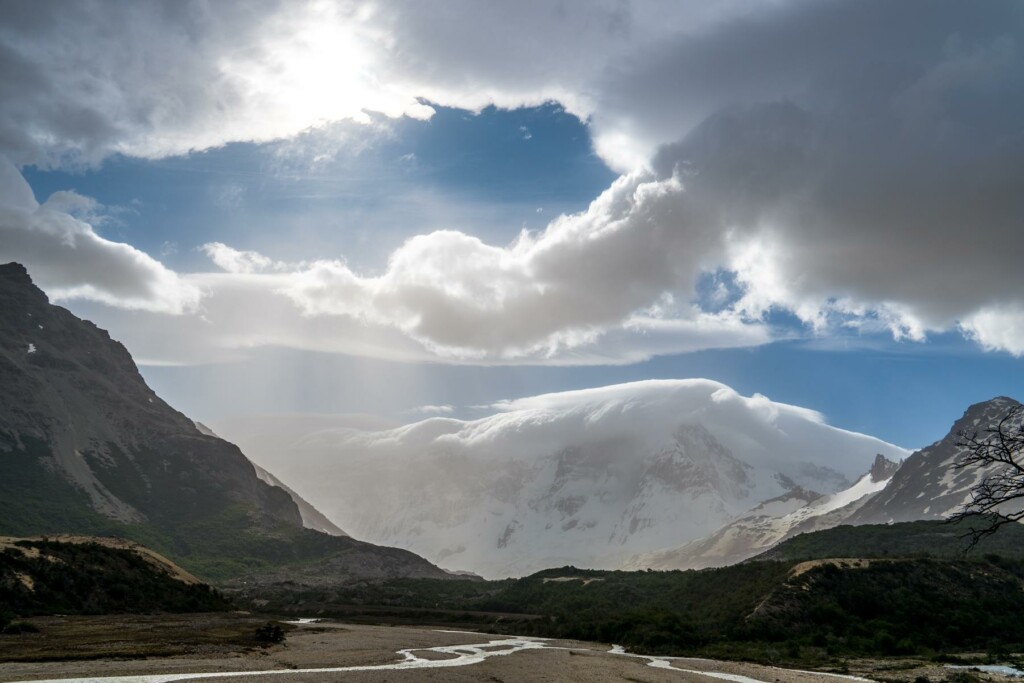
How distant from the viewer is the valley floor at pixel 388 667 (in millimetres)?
→ 34938

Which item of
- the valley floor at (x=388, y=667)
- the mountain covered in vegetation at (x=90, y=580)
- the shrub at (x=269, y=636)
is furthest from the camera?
the mountain covered in vegetation at (x=90, y=580)

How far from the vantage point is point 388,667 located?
43562mm

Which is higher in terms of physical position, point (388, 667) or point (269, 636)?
point (388, 667)

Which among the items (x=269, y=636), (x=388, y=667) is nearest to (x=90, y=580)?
(x=269, y=636)

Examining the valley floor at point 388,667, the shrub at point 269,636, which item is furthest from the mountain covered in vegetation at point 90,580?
the valley floor at point 388,667

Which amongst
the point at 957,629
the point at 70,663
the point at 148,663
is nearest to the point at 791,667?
the point at 957,629

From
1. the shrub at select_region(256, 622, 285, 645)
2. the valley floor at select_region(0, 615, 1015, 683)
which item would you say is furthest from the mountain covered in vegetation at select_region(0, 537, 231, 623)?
the valley floor at select_region(0, 615, 1015, 683)

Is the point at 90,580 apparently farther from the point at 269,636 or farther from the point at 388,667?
the point at 388,667

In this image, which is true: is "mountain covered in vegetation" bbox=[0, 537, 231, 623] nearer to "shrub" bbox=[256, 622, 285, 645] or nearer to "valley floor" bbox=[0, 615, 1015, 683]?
"shrub" bbox=[256, 622, 285, 645]

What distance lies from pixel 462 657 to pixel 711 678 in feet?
61.8

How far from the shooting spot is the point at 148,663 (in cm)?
3900

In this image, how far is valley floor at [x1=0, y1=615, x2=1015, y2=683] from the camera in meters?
34.9

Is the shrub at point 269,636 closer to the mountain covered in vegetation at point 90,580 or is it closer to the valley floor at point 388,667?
the valley floor at point 388,667

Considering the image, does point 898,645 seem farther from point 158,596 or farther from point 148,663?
point 158,596
